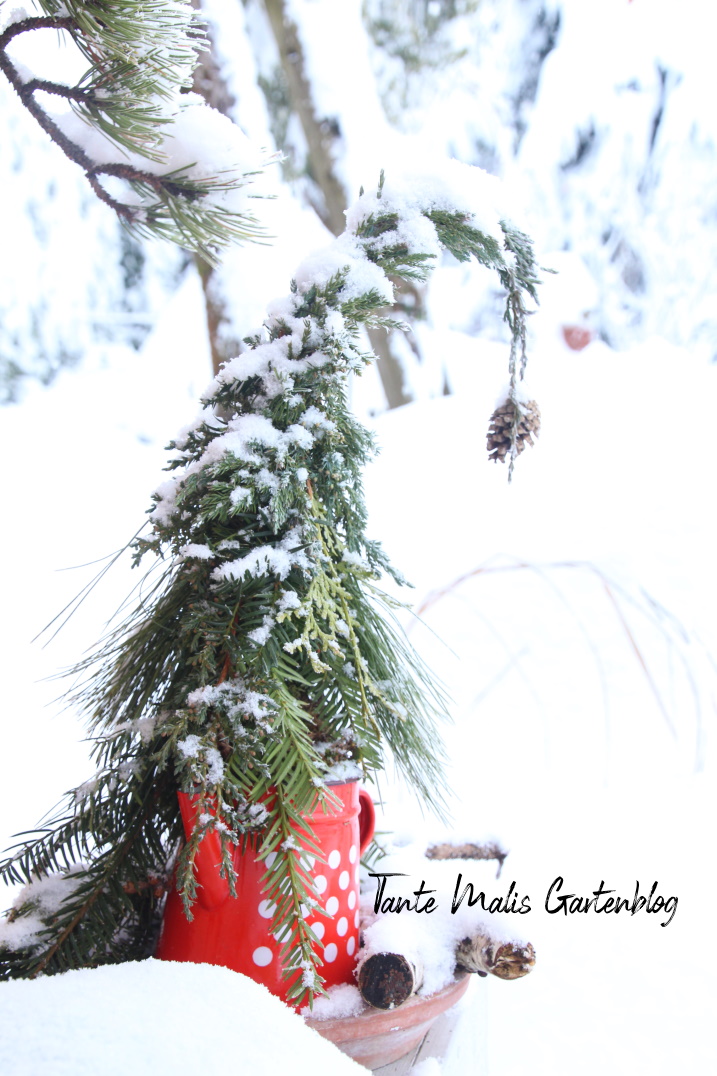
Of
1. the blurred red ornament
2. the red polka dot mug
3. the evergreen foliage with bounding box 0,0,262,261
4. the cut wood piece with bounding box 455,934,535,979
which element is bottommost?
the cut wood piece with bounding box 455,934,535,979

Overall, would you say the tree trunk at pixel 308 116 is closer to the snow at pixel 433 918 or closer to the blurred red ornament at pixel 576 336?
the blurred red ornament at pixel 576 336

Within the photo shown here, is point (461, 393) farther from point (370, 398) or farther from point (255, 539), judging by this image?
point (255, 539)

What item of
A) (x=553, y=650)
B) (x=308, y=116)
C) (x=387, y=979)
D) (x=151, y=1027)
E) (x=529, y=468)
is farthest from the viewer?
(x=308, y=116)

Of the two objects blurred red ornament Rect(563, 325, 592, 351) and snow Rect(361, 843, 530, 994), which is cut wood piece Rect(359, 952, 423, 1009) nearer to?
snow Rect(361, 843, 530, 994)

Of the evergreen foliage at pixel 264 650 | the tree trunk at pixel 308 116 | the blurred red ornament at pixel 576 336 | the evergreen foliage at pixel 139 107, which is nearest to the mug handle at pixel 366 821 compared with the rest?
the evergreen foliage at pixel 264 650

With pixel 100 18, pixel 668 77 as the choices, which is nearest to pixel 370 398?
pixel 668 77

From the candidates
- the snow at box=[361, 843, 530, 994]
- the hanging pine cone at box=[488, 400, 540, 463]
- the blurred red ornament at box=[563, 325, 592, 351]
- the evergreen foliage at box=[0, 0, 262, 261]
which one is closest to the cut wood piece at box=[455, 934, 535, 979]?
the snow at box=[361, 843, 530, 994]

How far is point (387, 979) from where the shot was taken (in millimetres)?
352

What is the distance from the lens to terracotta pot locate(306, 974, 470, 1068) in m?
0.34

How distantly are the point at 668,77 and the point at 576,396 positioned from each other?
3.47ft

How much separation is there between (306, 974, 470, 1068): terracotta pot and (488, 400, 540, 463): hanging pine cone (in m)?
0.32

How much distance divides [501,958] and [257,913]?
0.43ft

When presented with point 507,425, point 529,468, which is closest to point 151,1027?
point 507,425

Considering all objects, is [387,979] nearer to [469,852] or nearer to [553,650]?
[469,852]
